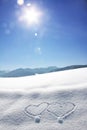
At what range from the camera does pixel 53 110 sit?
2777 mm

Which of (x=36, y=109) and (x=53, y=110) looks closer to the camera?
(x=53, y=110)

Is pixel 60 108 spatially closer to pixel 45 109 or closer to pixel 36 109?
pixel 45 109

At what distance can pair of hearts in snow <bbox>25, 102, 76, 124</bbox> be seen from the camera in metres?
2.63

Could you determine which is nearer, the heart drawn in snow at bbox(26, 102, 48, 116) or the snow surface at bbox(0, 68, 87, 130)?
the snow surface at bbox(0, 68, 87, 130)

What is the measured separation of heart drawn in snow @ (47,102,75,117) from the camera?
268 cm

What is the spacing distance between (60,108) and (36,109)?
370 mm

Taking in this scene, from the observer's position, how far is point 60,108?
9.17 feet

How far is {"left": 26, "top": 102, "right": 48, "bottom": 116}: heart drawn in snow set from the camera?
2.80 meters

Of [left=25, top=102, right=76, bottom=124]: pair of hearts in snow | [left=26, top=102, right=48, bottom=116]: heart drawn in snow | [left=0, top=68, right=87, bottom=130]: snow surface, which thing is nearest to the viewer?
[left=0, top=68, right=87, bottom=130]: snow surface

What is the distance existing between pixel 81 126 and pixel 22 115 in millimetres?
867

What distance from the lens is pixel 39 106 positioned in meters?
2.94

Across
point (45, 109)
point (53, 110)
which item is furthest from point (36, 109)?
point (53, 110)

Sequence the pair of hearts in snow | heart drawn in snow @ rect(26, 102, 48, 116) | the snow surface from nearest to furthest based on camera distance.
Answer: the snow surface → the pair of hearts in snow → heart drawn in snow @ rect(26, 102, 48, 116)

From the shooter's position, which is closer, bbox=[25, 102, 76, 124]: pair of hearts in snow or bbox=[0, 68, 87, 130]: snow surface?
bbox=[0, 68, 87, 130]: snow surface
